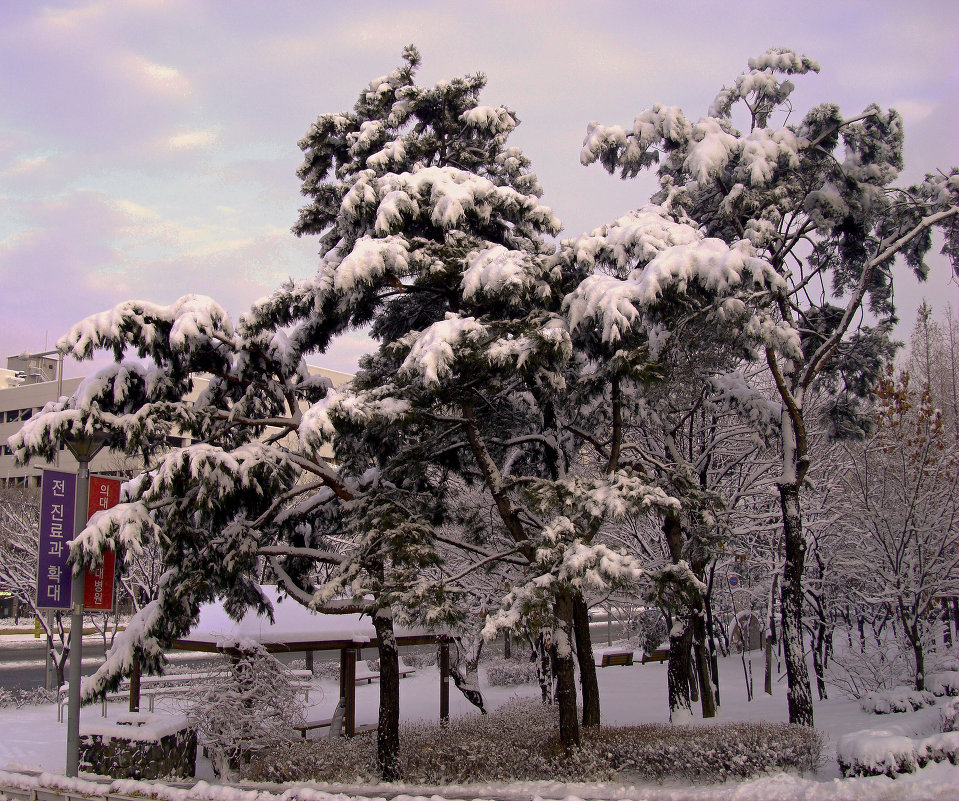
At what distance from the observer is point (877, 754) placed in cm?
956

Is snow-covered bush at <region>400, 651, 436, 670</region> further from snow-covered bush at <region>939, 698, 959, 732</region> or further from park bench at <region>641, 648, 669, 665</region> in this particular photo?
snow-covered bush at <region>939, 698, 959, 732</region>

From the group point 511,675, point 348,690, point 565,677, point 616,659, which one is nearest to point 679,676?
point 565,677

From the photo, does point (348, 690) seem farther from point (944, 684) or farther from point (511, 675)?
point (511, 675)

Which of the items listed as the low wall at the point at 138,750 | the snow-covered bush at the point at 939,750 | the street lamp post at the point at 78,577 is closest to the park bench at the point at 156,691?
the low wall at the point at 138,750

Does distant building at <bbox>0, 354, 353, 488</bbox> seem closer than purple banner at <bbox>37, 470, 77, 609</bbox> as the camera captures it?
No

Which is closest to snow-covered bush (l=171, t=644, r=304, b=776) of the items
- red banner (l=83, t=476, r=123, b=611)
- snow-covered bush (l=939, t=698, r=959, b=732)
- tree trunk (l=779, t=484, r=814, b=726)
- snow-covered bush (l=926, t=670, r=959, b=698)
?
red banner (l=83, t=476, r=123, b=611)

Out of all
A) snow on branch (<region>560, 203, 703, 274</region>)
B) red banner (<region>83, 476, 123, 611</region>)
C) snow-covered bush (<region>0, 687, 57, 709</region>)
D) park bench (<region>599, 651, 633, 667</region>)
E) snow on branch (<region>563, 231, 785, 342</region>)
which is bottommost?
park bench (<region>599, 651, 633, 667</region>)

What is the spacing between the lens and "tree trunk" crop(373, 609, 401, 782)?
12.9 m

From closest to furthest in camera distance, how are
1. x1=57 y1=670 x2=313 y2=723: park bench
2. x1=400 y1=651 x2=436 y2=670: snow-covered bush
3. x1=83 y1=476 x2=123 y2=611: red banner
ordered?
x1=83 y1=476 x2=123 y2=611: red banner, x1=57 y1=670 x2=313 y2=723: park bench, x1=400 y1=651 x2=436 y2=670: snow-covered bush

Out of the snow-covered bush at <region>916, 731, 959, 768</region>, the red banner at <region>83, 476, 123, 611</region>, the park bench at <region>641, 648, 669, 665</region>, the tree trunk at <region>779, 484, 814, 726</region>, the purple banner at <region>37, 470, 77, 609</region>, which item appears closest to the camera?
the snow-covered bush at <region>916, 731, 959, 768</region>

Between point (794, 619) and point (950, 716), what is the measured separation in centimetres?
265

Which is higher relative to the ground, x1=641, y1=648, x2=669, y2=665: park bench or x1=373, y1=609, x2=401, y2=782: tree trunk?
x1=373, y1=609, x2=401, y2=782: tree trunk

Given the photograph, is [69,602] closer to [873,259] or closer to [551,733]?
[551,733]

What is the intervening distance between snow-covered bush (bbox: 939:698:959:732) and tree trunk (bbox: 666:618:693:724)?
15.2ft
